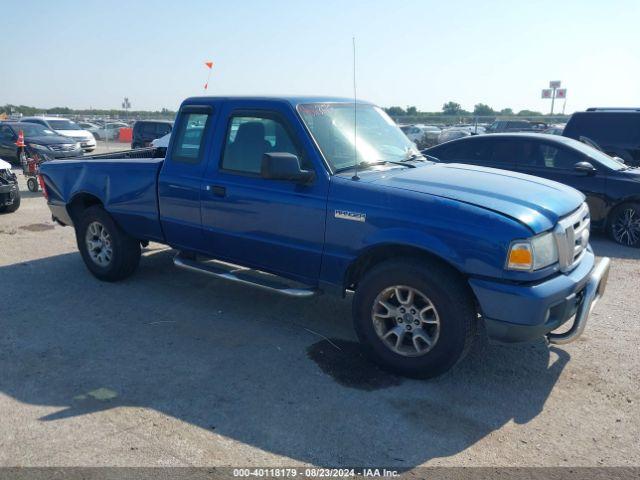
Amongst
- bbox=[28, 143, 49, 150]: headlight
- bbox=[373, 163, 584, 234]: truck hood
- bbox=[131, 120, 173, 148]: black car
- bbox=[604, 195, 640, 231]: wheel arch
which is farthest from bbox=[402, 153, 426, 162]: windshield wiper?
bbox=[131, 120, 173, 148]: black car

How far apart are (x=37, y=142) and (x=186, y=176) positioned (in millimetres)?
14261

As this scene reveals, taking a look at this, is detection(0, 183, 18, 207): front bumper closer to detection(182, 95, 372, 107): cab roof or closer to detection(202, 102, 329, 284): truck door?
detection(182, 95, 372, 107): cab roof

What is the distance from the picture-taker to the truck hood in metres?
3.80

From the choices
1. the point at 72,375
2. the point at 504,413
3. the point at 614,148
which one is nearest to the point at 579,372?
the point at 504,413

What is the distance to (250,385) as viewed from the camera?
4035 mm

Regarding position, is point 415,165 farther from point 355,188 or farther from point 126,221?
point 126,221

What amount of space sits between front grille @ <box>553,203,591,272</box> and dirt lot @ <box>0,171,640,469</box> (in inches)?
35.7

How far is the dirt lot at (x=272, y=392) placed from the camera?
10.8ft

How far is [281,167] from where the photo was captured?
4.22m

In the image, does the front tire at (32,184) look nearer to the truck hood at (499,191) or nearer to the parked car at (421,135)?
the truck hood at (499,191)

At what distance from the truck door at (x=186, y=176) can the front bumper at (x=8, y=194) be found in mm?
6014

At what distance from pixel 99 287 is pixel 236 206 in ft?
7.38

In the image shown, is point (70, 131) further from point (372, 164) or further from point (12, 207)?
point (372, 164)

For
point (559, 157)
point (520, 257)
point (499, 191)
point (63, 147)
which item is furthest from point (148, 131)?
point (520, 257)
